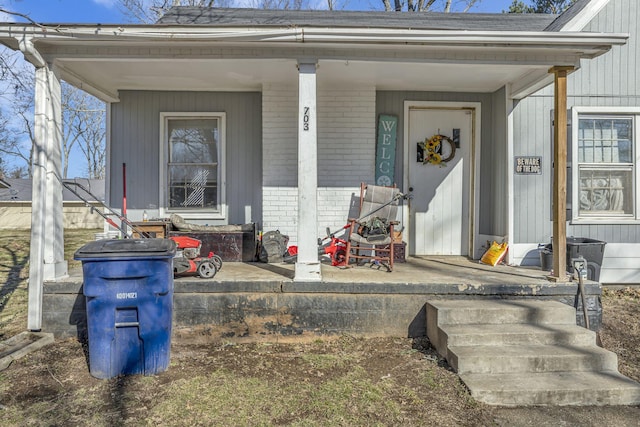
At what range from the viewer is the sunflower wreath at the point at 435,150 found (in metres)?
5.78

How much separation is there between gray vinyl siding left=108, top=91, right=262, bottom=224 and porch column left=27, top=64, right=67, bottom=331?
1.64 metres

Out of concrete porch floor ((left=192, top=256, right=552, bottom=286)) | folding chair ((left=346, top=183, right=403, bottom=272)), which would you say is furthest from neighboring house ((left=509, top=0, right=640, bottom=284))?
folding chair ((left=346, top=183, right=403, bottom=272))

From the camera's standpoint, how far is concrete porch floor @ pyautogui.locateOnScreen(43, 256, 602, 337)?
3881 millimetres

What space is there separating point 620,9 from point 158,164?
6581mm

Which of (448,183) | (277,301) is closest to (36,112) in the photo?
(277,301)

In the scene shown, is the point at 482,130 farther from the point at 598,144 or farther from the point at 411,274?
the point at 411,274

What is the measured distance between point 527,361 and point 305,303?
190cm

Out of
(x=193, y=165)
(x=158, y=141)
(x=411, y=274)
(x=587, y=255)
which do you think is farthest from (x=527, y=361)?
(x=158, y=141)

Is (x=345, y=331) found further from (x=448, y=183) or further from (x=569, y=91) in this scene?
(x=569, y=91)

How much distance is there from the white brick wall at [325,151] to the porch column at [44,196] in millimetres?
2399

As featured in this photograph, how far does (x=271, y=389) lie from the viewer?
298 cm

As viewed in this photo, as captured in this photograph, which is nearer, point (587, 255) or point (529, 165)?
point (587, 255)

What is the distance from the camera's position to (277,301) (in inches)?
153

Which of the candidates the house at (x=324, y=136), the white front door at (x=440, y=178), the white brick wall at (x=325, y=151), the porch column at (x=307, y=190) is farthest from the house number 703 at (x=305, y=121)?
the white front door at (x=440, y=178)
